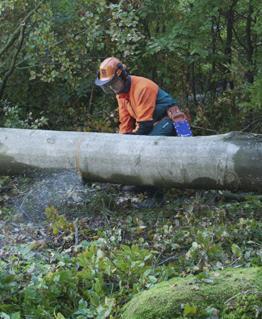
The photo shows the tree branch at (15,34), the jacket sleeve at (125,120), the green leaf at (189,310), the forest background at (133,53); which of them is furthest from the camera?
the tree branch at (15,34)

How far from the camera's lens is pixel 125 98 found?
6.75 meters

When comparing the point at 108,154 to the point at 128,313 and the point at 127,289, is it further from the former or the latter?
the point at 128,313

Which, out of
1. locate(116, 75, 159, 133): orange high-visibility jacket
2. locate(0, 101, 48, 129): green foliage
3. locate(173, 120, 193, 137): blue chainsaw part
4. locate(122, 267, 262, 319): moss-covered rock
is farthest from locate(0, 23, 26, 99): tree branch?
locate(122, 267, 262, 319): moss-covered rock

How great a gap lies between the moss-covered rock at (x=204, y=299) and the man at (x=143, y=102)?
3522 mm

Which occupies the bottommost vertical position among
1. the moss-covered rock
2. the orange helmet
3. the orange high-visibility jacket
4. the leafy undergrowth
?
the leafy undergrowth

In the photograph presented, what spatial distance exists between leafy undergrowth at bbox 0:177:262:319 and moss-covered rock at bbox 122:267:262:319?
0.26 feet

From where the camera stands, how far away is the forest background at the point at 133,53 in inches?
321

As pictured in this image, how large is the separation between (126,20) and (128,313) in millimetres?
5720

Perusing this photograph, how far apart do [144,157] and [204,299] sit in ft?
9.50

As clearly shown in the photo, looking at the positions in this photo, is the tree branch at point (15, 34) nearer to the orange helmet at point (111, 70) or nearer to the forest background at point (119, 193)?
the forest background at point (119, 193)

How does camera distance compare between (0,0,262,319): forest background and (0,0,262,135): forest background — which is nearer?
(0,0,262,319): forest background

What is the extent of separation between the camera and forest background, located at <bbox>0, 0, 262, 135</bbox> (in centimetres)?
816

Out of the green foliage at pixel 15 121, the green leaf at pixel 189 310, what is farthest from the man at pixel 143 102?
the green leaf at pixel 189 310

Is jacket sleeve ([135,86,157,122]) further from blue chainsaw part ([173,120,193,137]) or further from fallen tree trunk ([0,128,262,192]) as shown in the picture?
fallen tree trunk ([0,128,262,192])
